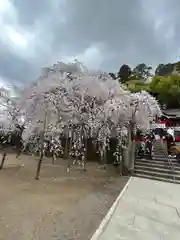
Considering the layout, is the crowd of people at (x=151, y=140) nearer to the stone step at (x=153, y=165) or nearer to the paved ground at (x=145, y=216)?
the stone step at (x=153, y=165)

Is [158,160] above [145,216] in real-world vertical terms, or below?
above

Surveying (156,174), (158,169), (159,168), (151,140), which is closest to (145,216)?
(156,174)

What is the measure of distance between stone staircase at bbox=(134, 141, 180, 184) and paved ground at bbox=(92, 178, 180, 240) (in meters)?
2.84

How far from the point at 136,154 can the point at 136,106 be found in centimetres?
312

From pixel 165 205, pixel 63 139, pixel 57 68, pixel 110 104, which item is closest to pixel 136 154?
pixel 110 104

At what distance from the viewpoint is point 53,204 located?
24.9ft

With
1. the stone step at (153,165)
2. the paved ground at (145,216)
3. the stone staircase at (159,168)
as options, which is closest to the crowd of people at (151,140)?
the stone staircase at (159,168)

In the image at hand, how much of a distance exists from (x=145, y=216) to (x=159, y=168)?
28.1ft

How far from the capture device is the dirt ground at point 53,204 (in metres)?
5.44

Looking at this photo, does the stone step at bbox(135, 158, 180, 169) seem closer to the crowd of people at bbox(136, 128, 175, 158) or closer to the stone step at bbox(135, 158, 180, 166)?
the stone step at bbox(135, 158, 180, 166)

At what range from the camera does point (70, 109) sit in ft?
43.7

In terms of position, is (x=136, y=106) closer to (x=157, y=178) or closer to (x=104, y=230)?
(x=157, y=178)

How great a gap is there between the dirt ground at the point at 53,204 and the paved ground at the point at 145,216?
415 millimetres

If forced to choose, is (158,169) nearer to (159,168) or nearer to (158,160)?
(159,168)
